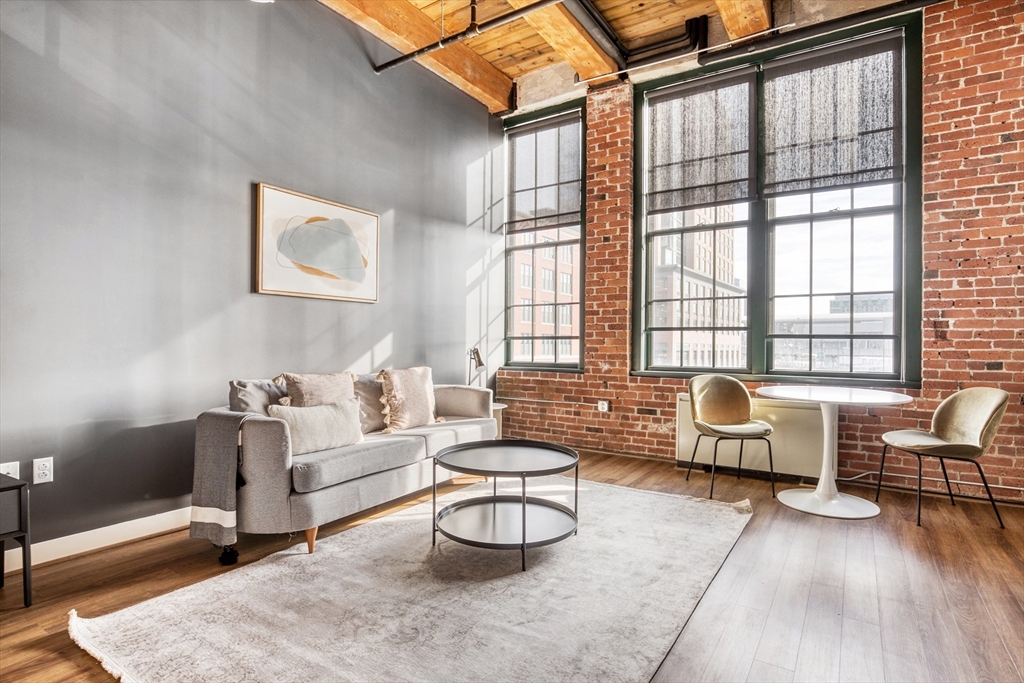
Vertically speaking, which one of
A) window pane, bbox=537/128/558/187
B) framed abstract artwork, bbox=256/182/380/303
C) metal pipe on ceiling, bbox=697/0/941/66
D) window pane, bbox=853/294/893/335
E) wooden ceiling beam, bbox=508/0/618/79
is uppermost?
wooden ceiling beam, bbox=508/0/618/79

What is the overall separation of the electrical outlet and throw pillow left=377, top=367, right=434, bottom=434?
1.78 metres

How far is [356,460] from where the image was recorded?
9.70 feet

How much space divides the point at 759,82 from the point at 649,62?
97cm

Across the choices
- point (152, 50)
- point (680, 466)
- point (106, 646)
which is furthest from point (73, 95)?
point (680, 466)

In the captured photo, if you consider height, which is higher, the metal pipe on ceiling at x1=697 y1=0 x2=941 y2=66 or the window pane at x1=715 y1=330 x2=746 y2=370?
the metal pipe on ceiling at x1=697 y1=0 x2=941 y2=66

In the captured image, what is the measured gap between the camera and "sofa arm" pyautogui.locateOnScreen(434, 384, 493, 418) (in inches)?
168

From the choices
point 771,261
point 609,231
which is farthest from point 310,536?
point 771,261

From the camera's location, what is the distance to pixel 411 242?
15.6 feet

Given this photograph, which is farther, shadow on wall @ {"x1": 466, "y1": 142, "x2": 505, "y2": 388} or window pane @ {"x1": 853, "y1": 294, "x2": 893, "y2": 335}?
shadow on wall @ {"x1": 466, "y1": 142, "x2": 505, "y2": 388}

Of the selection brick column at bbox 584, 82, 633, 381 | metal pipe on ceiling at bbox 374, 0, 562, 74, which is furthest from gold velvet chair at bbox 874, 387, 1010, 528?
metal pipe on ceiling at bbox 374, 0, 562, 74

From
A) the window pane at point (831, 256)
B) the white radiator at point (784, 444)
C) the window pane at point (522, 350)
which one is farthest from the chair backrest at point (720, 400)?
the window pane at point (522, 350)

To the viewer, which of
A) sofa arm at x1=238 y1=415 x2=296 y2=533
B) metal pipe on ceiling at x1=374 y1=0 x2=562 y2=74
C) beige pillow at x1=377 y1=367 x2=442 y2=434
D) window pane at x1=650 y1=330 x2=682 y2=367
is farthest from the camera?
window pane at x1=650 y1=330 x2=682 y2=367

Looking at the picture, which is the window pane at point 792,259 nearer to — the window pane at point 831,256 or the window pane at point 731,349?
the window pane at point 831,256

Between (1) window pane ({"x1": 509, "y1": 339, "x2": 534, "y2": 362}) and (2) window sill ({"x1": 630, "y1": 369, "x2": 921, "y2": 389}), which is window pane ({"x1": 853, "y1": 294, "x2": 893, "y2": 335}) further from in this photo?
(1) window pane ({"x1": 509, "y1": 339, "x2": 534, "y2": 362})
